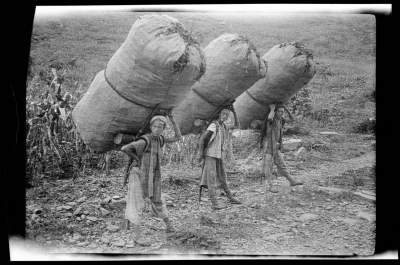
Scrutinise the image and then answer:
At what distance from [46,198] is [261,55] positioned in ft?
8.84

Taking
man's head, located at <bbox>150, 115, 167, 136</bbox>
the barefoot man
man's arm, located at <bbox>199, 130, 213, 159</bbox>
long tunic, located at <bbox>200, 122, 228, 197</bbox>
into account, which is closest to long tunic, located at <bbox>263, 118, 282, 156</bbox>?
the barefoot man

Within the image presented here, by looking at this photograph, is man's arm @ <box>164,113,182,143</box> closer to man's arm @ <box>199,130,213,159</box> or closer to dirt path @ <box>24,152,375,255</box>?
man's arm @ <box>199,130,213,159</box>

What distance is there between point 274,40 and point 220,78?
77cm

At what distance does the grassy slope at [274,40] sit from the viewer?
5062 mm

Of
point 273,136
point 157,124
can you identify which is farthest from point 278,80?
point 157,124

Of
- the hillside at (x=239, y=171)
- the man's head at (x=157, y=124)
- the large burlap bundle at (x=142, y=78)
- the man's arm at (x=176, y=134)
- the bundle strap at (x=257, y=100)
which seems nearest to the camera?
the large burlap bundle at (x=142, y=78)

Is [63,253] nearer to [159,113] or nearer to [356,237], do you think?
[159,113]

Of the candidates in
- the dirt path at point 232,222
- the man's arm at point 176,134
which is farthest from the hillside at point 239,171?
the man's arm at point 176,134

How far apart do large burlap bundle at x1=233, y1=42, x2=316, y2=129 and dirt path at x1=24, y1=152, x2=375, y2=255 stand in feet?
2.47

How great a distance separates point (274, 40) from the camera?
5129mm

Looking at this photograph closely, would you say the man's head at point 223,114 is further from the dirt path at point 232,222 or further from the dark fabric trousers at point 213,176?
the dirt path at point 232,222

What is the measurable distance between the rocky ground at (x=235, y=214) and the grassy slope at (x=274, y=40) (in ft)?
1.70

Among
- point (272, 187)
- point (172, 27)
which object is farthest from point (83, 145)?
point (272, 187)

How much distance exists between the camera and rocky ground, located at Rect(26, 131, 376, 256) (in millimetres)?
5000
